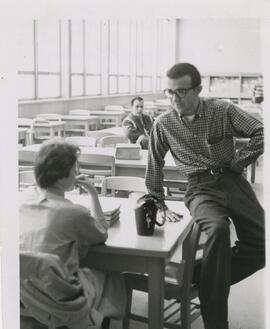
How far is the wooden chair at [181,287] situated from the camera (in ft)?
6.75

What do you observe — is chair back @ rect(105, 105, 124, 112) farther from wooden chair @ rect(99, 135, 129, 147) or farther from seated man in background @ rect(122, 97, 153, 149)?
seated man in background @ rect(122, 97, 153, 149)

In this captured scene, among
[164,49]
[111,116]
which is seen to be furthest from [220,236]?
[111,116]

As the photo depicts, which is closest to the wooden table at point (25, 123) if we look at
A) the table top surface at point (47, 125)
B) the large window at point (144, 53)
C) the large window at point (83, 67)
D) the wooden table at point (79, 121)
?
the table top surface at point (47, 125)

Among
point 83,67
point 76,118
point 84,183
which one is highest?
point 83,67

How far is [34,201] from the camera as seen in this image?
6.38ft

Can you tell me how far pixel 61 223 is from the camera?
1.95 m

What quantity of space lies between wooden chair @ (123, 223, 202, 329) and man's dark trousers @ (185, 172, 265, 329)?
1.9 inches

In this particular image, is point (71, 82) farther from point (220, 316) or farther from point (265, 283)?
point (265, 283)

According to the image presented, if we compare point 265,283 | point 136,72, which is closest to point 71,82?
point 136,72

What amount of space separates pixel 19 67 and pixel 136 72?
1.22 meters

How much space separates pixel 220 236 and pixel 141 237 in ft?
1.03

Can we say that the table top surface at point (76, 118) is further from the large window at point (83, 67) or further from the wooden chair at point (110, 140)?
the wooden chair at point (110, 140)

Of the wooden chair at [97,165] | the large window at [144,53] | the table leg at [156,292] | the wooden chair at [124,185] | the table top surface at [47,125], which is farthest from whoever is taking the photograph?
the table top surface at [47,125]

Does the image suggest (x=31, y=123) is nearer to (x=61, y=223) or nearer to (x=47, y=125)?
(x=47, y=125)
